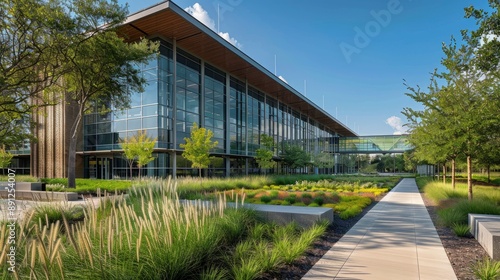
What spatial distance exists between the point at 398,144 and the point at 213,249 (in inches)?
3019

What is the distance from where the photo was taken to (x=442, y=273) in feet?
16.3

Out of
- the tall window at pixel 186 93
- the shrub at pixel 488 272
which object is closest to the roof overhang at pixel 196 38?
the tall window at pixel 186 93

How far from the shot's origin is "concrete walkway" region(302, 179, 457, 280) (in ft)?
16.1

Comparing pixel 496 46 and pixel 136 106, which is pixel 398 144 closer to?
pixel 136 106

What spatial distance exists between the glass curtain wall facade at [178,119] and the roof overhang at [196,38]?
39.7 inches

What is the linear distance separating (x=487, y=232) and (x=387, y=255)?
2.06 m

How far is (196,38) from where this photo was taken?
84.6 feet

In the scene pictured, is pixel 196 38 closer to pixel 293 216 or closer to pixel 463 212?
pixel 293 216

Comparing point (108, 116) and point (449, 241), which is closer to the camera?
point (449, 241)

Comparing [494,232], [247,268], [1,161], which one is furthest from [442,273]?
[1,161]

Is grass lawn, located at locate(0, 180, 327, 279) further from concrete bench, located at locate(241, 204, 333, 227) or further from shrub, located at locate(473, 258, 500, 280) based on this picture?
shrub, located at locate(473, 258, 500, 280)

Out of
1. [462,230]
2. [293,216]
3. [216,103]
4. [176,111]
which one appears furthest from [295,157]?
[462,230]

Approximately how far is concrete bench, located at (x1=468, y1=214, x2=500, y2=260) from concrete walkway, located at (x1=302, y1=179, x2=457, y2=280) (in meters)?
0.80

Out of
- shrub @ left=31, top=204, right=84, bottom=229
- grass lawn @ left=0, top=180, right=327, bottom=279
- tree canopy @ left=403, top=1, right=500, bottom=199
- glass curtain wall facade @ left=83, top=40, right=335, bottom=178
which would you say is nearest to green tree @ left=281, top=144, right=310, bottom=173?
glass curtain wall facade @ left=83, top=40, right=335, bottom=178
